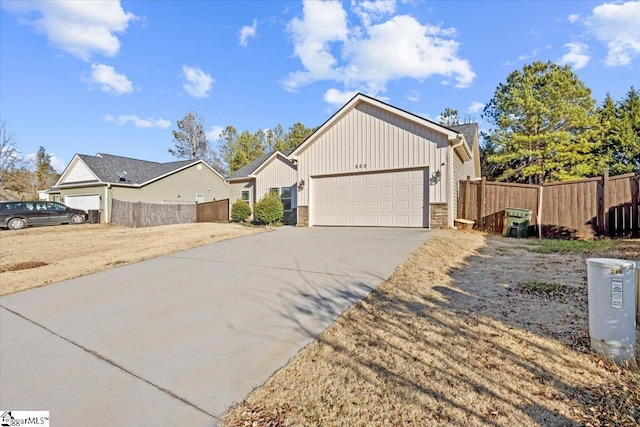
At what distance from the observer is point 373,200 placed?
40.1 ft

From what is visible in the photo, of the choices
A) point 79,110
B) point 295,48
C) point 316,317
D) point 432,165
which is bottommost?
point 316,317

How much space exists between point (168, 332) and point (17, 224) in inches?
817

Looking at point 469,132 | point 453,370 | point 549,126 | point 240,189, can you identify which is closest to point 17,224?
point 240,189

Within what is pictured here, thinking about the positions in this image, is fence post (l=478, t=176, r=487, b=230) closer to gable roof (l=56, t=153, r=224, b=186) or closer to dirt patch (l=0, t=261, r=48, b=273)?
dirt patch (l=0, t=261, r=48, b=273)

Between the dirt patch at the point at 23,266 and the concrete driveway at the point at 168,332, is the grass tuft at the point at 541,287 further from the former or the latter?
the dirt patch at the point at 23,266

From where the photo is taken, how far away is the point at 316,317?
3697 mm

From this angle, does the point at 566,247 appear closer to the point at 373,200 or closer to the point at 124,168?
the point at 373,200

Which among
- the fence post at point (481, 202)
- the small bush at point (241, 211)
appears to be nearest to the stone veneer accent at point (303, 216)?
the small bush at point (241, 211)

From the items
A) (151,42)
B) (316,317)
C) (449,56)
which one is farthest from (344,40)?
(316,317)

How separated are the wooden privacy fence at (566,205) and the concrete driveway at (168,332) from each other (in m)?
6.05

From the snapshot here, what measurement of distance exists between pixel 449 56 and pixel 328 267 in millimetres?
13941

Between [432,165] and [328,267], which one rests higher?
[432,165]

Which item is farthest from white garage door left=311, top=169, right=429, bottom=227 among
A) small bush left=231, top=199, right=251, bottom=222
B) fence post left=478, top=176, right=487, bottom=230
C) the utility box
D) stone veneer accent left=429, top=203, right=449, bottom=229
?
the utility box

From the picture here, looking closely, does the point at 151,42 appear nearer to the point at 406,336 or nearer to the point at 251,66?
the point at 251,66
